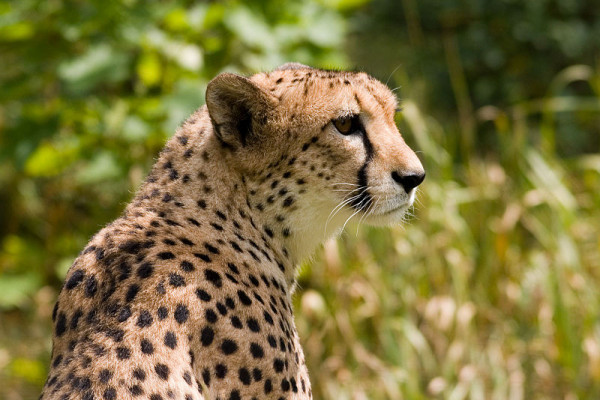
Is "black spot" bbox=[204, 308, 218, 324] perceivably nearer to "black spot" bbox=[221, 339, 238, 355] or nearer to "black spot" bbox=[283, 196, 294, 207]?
"black spot" bbox=[221, 339, 238, 355]

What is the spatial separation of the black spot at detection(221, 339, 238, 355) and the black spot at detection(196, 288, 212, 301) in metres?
0.13

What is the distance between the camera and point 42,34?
204 inches

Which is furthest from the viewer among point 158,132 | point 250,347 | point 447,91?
point 447,91

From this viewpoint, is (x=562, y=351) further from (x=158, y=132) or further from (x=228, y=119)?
(x=228, y=119)

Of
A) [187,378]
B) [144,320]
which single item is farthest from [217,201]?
[187,378]

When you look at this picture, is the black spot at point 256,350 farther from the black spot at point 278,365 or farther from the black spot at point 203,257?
the black spot at point 203,257

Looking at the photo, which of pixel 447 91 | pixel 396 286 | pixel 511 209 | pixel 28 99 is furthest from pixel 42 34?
pixel 447 91

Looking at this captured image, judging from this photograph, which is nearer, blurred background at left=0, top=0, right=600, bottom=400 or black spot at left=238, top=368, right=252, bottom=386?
black spot at left=238, top=368, right=252, bottom=386

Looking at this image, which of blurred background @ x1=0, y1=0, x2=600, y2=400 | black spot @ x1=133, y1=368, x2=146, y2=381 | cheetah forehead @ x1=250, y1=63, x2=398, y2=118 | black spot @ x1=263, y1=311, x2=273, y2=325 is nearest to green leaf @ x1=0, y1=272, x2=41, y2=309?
blurred background @ x1=0, y1=0, x2=600, y2=400

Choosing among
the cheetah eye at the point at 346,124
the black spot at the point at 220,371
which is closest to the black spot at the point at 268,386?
the black spot at the point at 220,371

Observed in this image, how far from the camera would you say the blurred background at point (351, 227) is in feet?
16.5

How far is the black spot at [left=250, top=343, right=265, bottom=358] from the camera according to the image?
251 cm

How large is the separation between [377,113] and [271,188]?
0.46 meters

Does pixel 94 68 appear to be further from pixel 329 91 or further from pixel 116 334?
pixel 116 334
